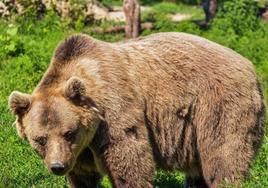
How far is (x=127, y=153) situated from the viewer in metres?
5.77

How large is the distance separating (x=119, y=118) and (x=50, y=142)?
56 centimetres

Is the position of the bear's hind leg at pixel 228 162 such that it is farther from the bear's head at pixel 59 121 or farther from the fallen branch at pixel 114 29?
the fallen branch at pixel 114 29

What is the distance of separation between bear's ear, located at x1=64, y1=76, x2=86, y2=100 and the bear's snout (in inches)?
19.9

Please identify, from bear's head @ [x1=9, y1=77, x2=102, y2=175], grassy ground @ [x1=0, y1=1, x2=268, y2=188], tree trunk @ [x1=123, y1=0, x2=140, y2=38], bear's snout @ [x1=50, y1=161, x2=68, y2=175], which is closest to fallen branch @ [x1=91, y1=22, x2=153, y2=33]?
grassy ground @ [x1=0, y1=1, x2=268, y2=188]

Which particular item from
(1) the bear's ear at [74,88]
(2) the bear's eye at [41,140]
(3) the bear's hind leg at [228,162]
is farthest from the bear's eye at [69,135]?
(3) the bear's hind leg at [228,162]

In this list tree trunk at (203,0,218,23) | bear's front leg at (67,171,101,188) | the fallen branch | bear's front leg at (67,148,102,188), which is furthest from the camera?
tree trunk at (203,0,218,23)

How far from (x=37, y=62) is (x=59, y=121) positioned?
5.41 metres

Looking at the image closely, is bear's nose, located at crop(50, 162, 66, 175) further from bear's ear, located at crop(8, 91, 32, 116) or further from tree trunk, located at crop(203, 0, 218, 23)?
tree trunk, located at crop(203, 0, 218, 23)

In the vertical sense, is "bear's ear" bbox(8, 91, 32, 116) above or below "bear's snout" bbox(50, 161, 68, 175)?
above

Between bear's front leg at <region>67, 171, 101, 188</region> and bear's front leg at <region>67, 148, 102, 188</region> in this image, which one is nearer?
bear's front leg at <region>67, 148, 102, 188</region>

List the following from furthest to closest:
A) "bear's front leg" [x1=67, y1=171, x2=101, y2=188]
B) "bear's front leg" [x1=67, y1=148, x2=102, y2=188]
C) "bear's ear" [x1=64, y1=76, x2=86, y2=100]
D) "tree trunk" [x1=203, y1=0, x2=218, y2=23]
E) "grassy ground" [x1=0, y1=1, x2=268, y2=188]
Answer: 1. "tree trunk" [x1=203, y1=0, x2=218, y2=23]
2. "grassy ground" [x1=0, y1=1, x2=268, y2=188]
3. "bear's front leg" [x1=67, y1=171, x2=101, y2=188]
4. "bear's front leg" [x1=67, y1=148, x2=102, y2=188]
5. "bear's ear" [x1=64, y1=76, x2=86, y2=100]

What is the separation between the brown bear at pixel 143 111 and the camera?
220 inches

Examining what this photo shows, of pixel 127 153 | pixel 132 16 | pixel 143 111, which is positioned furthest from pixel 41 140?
pixel 132 16

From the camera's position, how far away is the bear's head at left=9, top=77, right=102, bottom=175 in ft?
18.1
